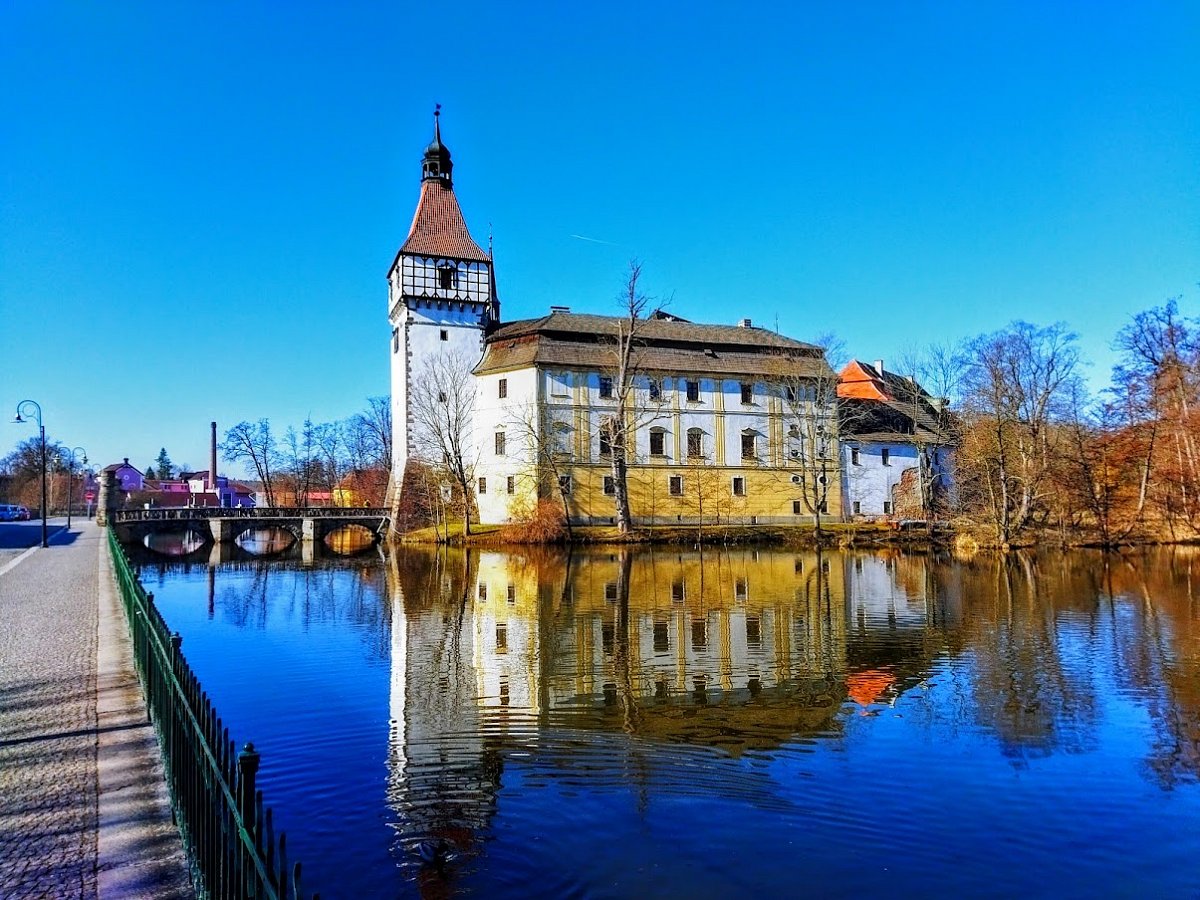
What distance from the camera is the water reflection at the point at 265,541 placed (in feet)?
169

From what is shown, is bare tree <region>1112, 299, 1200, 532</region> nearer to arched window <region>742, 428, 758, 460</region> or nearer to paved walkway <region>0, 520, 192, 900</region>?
arched window <region>742, 428, 758, 460</region>

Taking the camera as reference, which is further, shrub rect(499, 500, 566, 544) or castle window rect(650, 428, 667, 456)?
castle window rect(650, 428, 667, 456)

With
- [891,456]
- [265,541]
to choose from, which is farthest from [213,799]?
[265,541]

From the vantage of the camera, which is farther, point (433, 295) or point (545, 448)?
point (433, 295)

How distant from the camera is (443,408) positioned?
5319 centimetres

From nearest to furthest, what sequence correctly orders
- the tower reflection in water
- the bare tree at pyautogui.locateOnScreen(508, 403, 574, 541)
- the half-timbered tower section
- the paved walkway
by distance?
1. the paved walkway
2. the tower reflection in water
3. the bare tree at pyautogui.locateOnScreen(508, 403, 574, 541)
4. the half-timbered tower section

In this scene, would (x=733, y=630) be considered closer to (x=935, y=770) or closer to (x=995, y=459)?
(x=935, y=770)

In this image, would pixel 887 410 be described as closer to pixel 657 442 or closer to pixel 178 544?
pixel 657 442

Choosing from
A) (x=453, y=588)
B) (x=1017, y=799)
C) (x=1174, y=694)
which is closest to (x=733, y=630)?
(x=1174, y=694)

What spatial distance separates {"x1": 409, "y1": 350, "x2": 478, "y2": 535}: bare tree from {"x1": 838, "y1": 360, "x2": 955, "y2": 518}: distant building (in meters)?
24.5

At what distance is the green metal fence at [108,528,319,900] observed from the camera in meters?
3.65

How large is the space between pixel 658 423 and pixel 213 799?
158ft

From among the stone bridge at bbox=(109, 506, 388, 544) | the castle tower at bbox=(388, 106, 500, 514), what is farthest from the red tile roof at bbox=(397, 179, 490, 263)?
the stone bridge at bbox=(109, 506, 388, 544)

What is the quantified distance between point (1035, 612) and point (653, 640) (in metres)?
10.2
